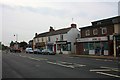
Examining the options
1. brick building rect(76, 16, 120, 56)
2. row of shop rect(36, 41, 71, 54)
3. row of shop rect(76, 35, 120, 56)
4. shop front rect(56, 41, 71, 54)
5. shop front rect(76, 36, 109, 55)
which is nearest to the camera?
row of shop rect(76, 35, 120, 56)

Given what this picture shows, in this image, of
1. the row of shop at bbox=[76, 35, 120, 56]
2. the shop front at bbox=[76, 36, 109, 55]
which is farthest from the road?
the shop front at bbox=[76, 36, 109, 55]

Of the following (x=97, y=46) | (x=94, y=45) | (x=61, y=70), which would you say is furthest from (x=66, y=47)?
(x=61, y=70)

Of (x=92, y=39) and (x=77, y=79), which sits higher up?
(x=92, y=39)

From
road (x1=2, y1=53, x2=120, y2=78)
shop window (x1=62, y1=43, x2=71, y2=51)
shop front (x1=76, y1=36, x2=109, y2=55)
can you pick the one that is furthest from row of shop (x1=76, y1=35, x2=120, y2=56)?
road (x1=2, y1=53, x2=120, y2=78)

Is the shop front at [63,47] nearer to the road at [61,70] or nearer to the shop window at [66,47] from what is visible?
the shop window at [66,47]

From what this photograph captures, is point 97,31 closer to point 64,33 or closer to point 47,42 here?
point 64,33

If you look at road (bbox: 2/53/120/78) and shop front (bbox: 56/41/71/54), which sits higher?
shop front (bbox: 56/41/71/54)

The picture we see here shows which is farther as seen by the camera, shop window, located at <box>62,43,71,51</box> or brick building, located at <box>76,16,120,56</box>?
shop window, located at <box>62,43,71,51</box>

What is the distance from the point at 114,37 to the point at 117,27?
2.13 m

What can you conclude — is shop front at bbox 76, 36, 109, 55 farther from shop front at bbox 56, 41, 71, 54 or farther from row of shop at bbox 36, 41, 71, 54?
row of shop at bbox 36, 41, 71, 54

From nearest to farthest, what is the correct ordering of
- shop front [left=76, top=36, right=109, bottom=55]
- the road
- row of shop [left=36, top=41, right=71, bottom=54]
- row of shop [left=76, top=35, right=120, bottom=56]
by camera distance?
1. the road
2. row of shop [left=76, top=35, right=120, bottom=56]
3. shop front [left=76, top=36, right=109, bottom=55]
4. row of shop [left=36, top=41, right=71, bottom=54]

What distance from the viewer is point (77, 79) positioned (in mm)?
13102

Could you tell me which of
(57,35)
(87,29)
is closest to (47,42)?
(57,35)

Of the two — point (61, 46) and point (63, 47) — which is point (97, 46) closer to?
point (63, 47)
